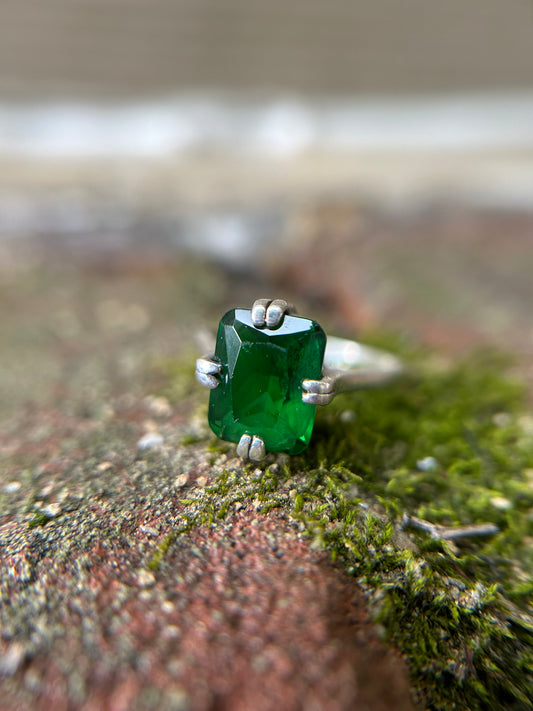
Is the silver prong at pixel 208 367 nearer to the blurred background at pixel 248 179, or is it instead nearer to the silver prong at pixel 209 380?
the silver prong at pixel 209 380

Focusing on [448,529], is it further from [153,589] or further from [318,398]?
[153,589]

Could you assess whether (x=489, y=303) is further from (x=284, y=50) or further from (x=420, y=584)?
(x=284, y=50)

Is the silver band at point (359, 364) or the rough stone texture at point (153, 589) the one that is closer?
the rough stone texture at point (153, 589)

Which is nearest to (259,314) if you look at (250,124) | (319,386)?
(319,386)

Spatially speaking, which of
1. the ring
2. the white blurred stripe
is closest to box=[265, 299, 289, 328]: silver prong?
the ring

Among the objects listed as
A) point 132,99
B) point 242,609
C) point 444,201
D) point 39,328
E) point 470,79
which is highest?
point 470,79

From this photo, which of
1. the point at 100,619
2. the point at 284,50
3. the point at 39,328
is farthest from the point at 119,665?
the point at 284,50

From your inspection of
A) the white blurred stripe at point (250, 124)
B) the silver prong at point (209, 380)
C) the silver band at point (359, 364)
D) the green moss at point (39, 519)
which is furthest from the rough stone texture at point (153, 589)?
the white blurred stripe at point (250, 124)
